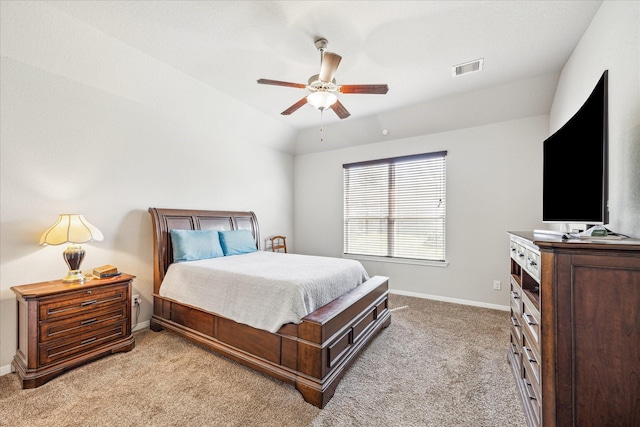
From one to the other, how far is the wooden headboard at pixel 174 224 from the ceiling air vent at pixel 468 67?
3482mm

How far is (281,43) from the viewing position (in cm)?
259

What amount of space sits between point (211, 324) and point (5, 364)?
1.65m

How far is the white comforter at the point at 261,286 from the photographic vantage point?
85.1 inches

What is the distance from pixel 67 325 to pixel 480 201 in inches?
192

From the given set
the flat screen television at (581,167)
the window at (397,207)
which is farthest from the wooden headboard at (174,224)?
the flat screen television at (581,167)

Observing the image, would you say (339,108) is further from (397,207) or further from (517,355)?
(517,355)

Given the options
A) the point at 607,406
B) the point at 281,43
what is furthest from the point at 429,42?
the point at 607,406

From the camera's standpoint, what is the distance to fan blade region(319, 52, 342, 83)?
2135 mm

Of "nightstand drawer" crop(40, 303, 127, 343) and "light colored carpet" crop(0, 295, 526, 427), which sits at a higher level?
"nightstand drawer" crop(40, 303, 127, 343)

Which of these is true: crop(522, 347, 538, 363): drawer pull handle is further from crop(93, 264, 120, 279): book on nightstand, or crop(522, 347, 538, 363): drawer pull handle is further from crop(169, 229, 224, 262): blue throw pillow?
crop(93, 264, 120, 279): book on nightstand

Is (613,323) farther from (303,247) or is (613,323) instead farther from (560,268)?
(303,247)

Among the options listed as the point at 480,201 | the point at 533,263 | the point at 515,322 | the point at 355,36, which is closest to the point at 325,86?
the point at 355,36

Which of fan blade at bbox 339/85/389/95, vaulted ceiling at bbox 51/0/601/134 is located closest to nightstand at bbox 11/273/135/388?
vaulted ceiling at bbox 51/0/601/134

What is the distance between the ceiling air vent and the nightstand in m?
4.07
